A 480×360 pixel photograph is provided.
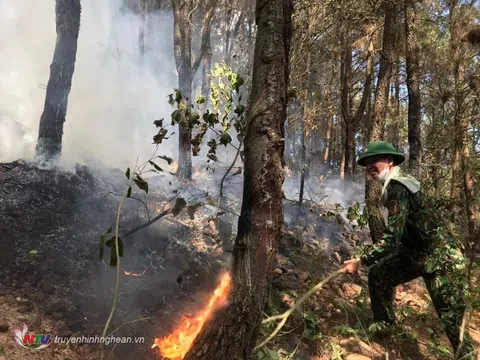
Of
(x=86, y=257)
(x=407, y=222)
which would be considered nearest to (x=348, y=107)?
(x=407, y=222)

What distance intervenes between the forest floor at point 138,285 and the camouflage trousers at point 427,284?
0.20 m

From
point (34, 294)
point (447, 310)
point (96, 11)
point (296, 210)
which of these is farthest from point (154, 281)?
point (96, 11)

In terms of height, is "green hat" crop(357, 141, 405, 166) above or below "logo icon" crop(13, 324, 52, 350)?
above

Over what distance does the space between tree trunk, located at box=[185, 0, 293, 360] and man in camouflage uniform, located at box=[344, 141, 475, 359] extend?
37.2 inches

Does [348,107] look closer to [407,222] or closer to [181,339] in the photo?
[407,222]

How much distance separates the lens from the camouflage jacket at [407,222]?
9.89 feet

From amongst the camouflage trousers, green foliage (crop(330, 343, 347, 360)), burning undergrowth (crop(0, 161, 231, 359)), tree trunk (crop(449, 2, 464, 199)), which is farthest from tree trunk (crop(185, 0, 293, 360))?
tree trunk (crop(449, 2, 464, 199))

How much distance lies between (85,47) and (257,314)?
2251 cm

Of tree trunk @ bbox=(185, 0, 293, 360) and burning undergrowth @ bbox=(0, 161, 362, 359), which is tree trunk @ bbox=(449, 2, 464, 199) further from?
tree trunk @ bbox=(185, 0, 293, 360)

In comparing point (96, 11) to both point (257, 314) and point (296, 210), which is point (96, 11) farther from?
point (257, 314)

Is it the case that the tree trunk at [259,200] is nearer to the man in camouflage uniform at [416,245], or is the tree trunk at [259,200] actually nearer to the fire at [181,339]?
the fire at [181,339]

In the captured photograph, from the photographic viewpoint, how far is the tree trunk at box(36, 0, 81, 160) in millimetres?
6281

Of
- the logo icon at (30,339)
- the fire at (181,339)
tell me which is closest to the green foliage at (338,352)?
the fire at (181,339)

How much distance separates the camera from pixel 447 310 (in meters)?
3.06
